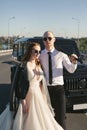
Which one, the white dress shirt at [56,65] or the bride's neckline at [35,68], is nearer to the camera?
the bride's neckline at [35,68]

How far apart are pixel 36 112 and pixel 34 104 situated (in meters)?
0.13

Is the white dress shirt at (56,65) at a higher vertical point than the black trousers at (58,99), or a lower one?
higher

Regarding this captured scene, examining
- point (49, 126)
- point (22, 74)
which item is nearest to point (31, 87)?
point (22, 74)

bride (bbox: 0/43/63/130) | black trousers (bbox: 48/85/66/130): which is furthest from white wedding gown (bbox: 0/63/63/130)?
black trousers (bbox: 48/85/66/130)

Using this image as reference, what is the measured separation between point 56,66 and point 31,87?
559mm

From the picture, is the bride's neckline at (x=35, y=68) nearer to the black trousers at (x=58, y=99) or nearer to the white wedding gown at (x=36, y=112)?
the white wedding gown at (x=36, y=112)

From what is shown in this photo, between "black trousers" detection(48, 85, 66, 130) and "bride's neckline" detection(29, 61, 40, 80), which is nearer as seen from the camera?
"bride's neckline" detection(29, 61, 40, 80)

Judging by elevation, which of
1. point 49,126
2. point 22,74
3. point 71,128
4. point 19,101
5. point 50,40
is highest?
point 50,40

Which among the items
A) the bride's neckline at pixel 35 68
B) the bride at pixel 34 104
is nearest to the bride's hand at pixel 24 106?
the bride at pixel 34 104

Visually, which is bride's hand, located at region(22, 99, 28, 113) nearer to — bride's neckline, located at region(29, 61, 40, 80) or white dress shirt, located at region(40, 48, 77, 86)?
bride's neckline, located at region(29, 61, 40, 80)

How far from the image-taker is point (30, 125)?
241 inches

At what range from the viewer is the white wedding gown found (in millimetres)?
6117

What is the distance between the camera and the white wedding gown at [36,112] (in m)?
6.12

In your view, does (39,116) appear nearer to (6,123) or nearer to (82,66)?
(6,123)
